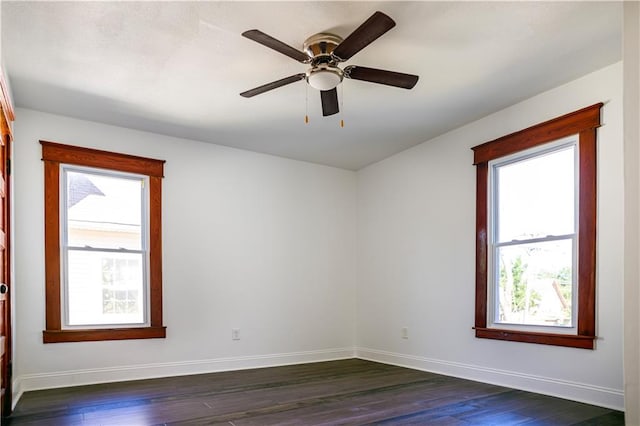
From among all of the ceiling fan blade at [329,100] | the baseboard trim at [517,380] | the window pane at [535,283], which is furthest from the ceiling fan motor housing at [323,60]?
the baseboard trim at [517,380]

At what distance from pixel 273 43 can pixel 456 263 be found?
118 inches

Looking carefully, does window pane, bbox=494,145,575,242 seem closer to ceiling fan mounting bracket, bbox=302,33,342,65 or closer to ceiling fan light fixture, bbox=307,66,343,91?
ceiling fan light fixture, bbox=307,66,343,91

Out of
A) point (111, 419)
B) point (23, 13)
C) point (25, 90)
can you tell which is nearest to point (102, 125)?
point (25, 90)

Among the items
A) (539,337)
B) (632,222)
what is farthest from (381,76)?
(539,337)

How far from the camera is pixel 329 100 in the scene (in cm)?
332

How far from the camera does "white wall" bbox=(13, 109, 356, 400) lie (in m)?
4.05

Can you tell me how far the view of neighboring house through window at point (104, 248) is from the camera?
4.26 meters

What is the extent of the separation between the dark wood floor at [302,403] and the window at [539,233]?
22.5 inches

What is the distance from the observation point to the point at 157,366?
4520mm

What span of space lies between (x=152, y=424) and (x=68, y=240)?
2085 millimetres

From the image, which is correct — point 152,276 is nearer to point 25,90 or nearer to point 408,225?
point 25,90

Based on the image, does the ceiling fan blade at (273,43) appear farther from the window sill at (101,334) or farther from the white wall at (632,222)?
the window sill at (101,334)

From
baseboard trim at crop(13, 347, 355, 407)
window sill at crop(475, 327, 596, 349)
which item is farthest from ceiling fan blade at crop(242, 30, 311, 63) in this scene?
baseboard trim at crop(13, 347, 355, 407)

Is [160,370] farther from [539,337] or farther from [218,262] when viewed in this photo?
[539,337]
